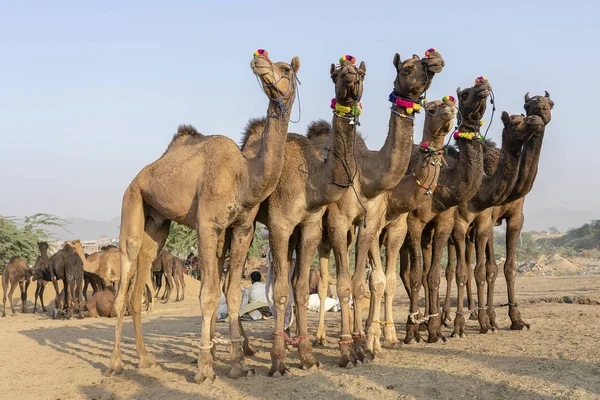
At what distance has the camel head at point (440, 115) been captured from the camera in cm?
829

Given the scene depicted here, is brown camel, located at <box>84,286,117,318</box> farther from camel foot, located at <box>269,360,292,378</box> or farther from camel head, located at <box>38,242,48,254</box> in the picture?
camel foot, located at <box>269,360,292,378</box>

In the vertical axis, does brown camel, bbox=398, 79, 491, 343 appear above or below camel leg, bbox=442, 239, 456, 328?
above

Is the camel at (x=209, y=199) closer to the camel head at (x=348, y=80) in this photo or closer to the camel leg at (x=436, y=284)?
the camel head at (x=348, y=80)

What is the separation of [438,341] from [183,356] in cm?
390

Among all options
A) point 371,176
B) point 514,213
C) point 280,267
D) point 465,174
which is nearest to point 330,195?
point 371,176

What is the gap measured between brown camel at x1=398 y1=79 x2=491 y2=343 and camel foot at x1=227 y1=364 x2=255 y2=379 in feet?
9.68

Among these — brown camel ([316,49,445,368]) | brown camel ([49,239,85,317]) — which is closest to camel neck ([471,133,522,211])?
brown camel ([316,49,445,368])

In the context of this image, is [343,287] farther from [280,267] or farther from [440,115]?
[440,115]

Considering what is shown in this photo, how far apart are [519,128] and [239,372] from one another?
18.6 feet

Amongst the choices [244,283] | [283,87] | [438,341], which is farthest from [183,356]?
[244,283]

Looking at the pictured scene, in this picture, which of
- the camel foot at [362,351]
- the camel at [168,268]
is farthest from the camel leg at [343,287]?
the camel at [168,268]

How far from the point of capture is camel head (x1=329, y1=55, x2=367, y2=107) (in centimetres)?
688

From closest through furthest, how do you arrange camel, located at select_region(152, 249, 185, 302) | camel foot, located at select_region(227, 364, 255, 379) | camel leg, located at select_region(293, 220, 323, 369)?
camel foot, located at select_region(227, 364, 255, 379), camel leg, located at select_region(293, 220, 323, 369), camel, located at select_region(152, 249, 185, 302)

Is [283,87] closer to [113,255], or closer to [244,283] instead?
[113,255]
